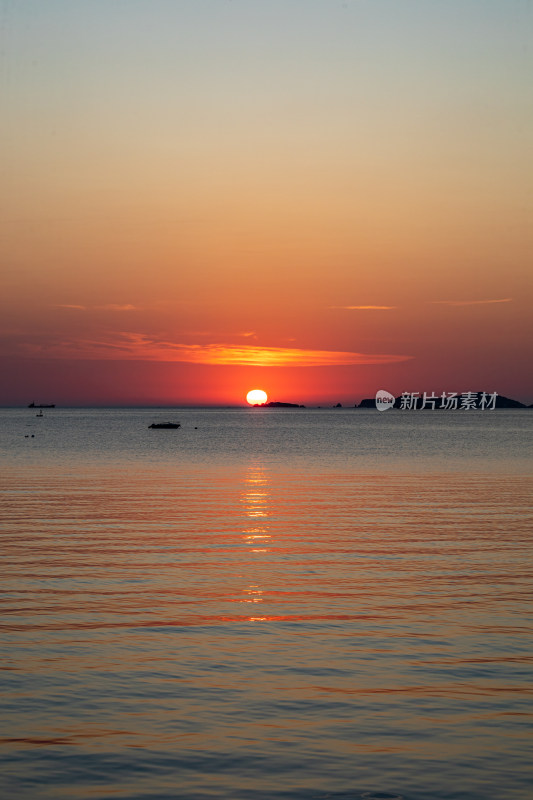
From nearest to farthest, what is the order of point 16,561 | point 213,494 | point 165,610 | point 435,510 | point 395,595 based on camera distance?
point 165,610, point 395,595, point 16,561, point 435,510, point 213,494

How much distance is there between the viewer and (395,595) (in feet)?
71.6

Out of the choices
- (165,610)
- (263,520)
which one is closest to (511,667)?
(165,610)

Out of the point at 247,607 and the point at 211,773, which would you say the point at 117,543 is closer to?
the point at 247,607

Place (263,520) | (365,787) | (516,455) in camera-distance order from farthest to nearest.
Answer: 1. (516,455)
2. (263,520)
3. (365,787)

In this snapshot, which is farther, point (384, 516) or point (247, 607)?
point (384, 516)

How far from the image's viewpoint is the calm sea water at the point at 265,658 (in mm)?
11312

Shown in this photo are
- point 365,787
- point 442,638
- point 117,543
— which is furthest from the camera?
point 117,543

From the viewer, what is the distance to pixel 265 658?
16328mm

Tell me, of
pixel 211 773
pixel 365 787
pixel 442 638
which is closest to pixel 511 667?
pixel 442 638

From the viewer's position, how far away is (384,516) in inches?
1534

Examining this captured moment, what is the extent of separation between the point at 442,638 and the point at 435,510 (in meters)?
24.5

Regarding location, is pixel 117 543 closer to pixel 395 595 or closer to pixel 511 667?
pixel 395 595

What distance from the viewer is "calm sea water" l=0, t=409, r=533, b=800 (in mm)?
11312

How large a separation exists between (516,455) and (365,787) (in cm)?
9190
